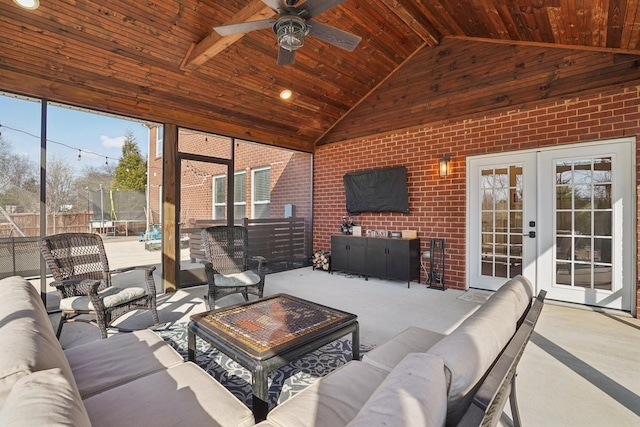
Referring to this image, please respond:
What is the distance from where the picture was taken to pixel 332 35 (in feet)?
9.13

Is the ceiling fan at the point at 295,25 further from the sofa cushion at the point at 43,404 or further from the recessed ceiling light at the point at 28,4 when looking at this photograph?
the sofa cushion at the point at 43,404

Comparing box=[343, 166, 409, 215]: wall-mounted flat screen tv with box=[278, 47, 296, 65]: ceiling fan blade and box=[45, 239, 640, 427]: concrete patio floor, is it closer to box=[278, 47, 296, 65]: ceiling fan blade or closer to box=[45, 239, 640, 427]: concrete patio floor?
box=[45, 239, 640, 427]: concrete patio floor

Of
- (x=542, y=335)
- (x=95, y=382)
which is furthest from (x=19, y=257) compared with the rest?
(x=542, y=335)

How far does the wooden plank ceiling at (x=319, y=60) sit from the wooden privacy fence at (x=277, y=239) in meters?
1.65

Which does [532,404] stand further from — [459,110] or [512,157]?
[459,110]

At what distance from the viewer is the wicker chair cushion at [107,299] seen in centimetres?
277

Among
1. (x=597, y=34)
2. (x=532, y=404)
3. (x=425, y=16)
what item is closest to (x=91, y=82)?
(x=425, y=16)

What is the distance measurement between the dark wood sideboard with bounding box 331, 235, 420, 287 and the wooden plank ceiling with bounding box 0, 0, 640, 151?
2.15 m

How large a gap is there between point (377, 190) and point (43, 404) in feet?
17.5

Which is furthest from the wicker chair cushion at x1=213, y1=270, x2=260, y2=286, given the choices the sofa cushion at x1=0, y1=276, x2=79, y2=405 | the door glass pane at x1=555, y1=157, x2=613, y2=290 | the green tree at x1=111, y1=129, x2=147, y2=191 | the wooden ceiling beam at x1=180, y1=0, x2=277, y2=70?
the door glass pane at x1=555, y1=157, x2=613, y2=290

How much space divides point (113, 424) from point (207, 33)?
13.1 feet

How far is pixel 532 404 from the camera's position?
1.97 metres

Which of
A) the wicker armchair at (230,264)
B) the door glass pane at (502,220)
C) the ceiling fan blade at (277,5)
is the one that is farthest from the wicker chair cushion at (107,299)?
the door glass pane at (502,220)

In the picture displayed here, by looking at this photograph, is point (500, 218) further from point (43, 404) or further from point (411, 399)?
point (43, 404)
